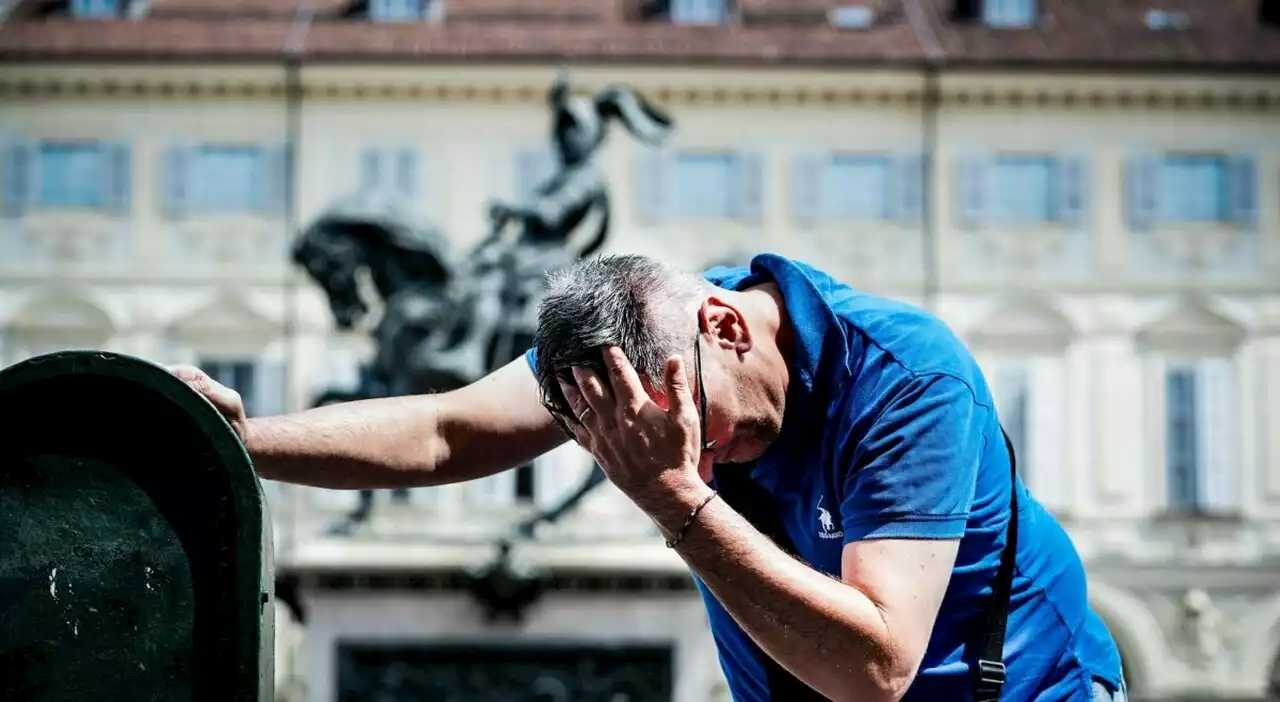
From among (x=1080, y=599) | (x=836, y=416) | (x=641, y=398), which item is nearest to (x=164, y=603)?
(x=641, y=398)

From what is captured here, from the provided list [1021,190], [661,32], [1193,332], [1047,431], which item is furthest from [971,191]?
[661,32]

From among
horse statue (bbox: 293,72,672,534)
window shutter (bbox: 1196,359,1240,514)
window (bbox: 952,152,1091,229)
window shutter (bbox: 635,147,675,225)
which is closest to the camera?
horse statue (bbox: 293,72,672,534)

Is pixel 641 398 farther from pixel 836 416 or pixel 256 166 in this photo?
pixel 256 166

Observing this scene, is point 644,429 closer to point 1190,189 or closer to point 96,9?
point 1190,189

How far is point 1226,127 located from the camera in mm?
26422

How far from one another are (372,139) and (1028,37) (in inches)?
355

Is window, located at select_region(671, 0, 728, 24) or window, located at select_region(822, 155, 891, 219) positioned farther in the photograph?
window, located at select_region(671, 0, 728, 24)

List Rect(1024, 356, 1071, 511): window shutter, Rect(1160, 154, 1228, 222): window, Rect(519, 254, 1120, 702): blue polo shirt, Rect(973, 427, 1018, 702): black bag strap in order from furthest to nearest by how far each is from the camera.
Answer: Rect(1160, 154, 1228, 222): window
Rect(1024, 356, 1071, 511): window shutter
Rect(973, 427, 1018, 702): black bag strap
Rect(519, 254, 1120, 702): blue polo shirt

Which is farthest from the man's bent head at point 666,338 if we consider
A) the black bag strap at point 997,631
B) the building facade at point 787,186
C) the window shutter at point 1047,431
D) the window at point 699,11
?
the window at point 699,11

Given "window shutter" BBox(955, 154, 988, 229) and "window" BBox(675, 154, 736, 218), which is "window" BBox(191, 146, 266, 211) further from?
"window shutter" BBox(955, 154, 988, 229)

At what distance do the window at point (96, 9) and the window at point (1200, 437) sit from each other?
15.3m

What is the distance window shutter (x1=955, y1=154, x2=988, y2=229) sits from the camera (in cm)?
2614

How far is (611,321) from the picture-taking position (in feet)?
6.44

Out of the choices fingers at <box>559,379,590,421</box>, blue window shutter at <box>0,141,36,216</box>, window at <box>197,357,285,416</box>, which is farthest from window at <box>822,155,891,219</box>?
fingers at <box>559,379,590,421</box>
